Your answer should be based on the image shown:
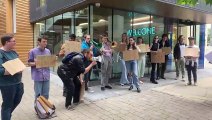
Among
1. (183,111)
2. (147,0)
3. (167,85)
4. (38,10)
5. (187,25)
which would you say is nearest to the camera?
(183,111)

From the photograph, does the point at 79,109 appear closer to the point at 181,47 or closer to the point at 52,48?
the point at 181,47

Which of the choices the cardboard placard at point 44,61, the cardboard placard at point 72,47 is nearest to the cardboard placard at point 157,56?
the cardboard placard at point 72,47

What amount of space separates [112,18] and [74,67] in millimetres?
4710

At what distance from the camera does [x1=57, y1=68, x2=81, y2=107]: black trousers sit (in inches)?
276

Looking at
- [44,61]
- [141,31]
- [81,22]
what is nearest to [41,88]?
[44,61]

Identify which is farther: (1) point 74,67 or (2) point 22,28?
(2) point 22,28

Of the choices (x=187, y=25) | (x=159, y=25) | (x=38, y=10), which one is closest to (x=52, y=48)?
(x=38, y=10)

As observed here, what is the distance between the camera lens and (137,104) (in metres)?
7.80

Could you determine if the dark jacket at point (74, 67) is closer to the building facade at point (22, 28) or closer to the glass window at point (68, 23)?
the glass window at point (68, 23)

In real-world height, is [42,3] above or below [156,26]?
above

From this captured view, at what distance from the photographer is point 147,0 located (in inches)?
375

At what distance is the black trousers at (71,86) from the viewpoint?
276 inches

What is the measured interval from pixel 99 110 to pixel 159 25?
7583 millimetres

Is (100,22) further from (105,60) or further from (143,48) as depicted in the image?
(105,60)
